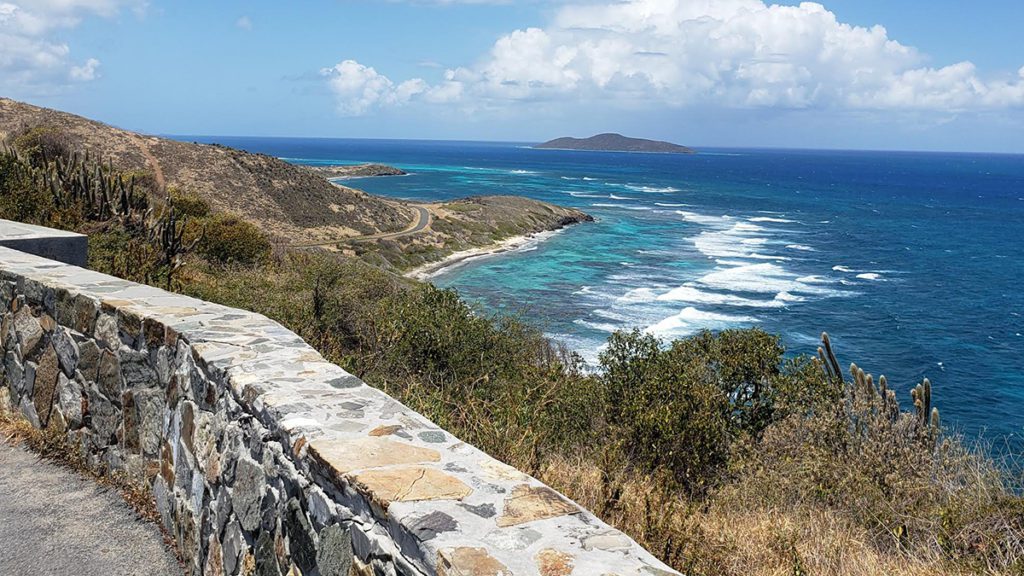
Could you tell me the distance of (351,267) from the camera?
19828mm

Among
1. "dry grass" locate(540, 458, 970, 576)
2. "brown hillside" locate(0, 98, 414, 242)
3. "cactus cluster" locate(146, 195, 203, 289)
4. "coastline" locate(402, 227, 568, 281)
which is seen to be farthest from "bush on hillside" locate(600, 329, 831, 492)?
"brown hillside" locate(0, 98, 414, 242)

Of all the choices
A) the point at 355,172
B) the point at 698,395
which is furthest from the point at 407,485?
the point at 355,172

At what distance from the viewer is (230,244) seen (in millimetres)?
21594

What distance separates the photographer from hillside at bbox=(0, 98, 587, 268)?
180 feet

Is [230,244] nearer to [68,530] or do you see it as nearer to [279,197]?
[68,530]

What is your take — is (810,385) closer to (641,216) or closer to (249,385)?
(249,385)

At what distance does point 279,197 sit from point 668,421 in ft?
192

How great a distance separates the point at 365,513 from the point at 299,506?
0.57m

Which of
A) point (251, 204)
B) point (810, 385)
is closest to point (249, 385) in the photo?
point (810, 385)

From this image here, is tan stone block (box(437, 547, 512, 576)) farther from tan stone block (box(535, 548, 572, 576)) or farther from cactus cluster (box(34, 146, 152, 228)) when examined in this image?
cactus cluster (box(34, 146, 152, 228))

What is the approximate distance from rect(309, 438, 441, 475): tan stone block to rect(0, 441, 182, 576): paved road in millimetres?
1811

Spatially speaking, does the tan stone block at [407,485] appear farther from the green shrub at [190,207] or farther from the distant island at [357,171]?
the distant island at [357,171]

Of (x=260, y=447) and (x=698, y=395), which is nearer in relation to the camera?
(x=260, y=447)

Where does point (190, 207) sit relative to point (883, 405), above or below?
above
